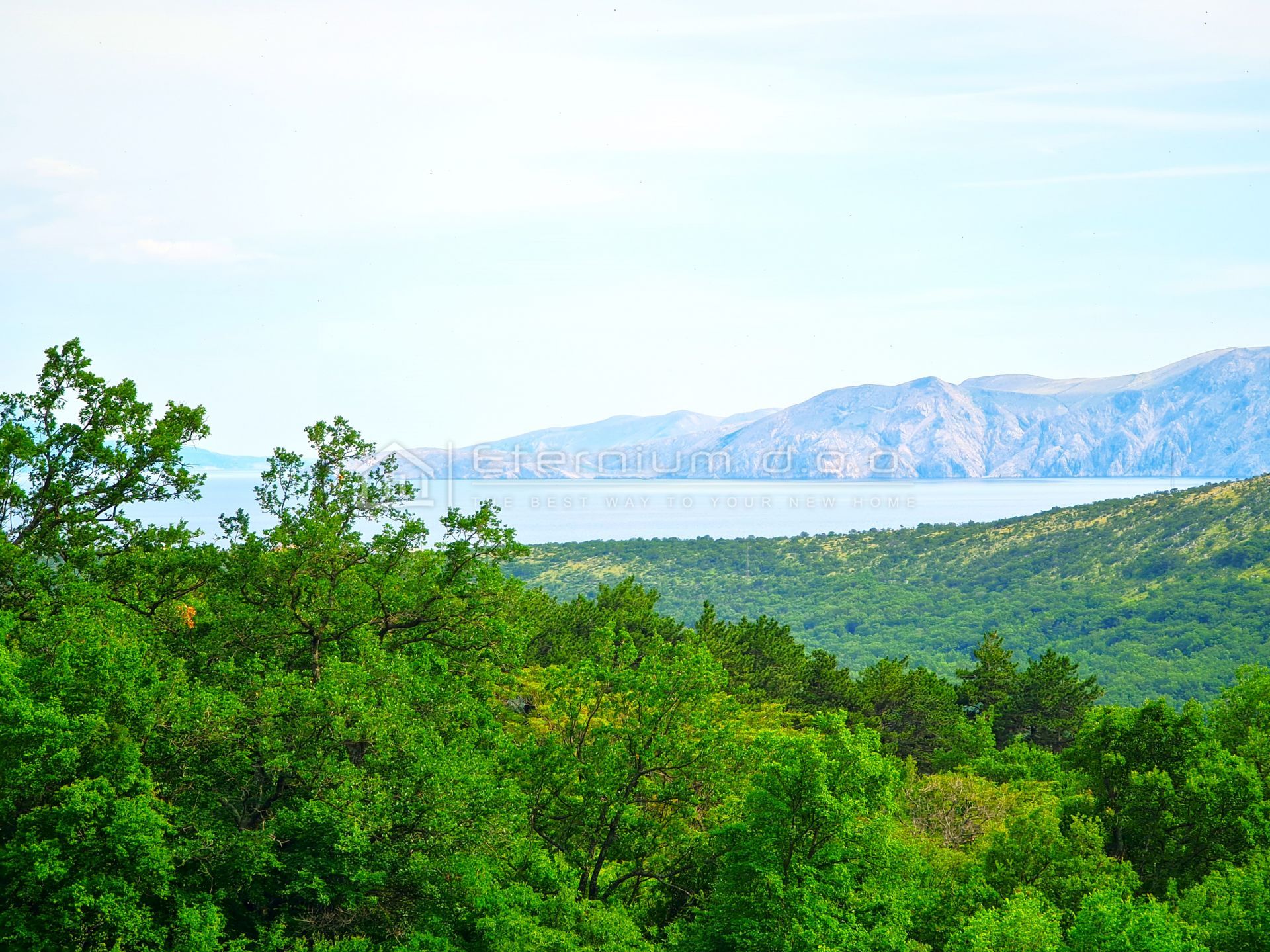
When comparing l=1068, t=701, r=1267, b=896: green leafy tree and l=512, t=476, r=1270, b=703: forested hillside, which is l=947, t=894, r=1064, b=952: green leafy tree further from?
l=512, t=476, r=1270, b=703: forested hillside

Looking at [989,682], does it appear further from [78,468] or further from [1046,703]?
[78,468]

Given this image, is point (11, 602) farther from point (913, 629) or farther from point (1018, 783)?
point (913, 629)

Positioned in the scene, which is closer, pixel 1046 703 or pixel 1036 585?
pixel 1046 703

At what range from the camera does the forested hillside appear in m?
119

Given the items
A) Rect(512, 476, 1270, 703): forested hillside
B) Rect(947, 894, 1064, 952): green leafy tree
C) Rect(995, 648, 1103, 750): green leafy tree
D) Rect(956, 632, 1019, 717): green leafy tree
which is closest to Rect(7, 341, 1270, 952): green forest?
Rect(947, 894, 1064, 952): green leafy tree

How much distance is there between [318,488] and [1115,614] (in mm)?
131303

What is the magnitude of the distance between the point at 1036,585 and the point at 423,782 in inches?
5972

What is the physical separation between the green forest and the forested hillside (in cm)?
8229

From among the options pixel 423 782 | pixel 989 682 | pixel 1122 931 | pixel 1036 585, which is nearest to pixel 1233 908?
pixel 1122 931

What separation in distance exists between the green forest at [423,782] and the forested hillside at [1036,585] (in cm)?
8229

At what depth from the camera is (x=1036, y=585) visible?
6206 inches

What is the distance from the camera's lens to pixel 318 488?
992 inches

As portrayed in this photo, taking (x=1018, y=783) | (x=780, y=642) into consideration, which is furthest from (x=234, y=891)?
(x=780, y=642)

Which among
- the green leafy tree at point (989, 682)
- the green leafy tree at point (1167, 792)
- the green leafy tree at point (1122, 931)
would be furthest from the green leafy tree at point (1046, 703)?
the green leafy tree at point (1122, 931)
